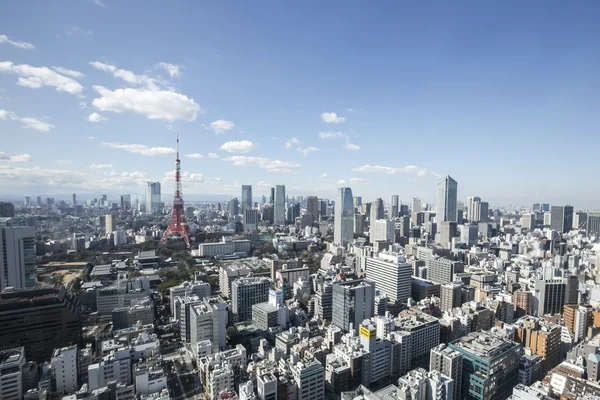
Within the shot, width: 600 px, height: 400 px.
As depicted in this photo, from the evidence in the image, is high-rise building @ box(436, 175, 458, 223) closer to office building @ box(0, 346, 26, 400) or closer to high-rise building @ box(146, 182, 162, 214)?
office building @ box(0, 346, 26, 400)

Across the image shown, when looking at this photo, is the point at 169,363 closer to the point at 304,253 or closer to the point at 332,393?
the point at 332,393

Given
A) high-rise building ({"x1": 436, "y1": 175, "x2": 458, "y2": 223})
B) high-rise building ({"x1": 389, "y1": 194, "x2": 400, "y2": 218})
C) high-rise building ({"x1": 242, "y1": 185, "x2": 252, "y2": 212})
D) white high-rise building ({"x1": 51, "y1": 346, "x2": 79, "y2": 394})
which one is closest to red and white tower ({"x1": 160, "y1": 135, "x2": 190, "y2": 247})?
white high-rise building ({"x1": 51, "y1": 346, "x2": 79, "y2": 394})

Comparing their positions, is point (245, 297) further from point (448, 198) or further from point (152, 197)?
point (152, 197)

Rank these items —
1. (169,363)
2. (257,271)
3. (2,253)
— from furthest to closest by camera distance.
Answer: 1. (257,271)
2. (2,253)
3. (169,363)

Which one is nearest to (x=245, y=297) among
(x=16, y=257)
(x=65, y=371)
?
(x=65, y=371)

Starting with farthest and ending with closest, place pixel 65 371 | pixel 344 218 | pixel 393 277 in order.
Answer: pixel 344 218
pixel 393 277
pixel 65 371

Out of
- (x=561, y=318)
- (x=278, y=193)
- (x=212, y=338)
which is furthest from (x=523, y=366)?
(x=278, y=193)

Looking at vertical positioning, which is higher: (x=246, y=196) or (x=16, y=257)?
(x=246, y=196)
